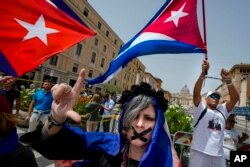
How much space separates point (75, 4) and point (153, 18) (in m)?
31.1

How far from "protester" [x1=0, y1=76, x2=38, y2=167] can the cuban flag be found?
5.69ft

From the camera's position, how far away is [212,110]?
138 inches

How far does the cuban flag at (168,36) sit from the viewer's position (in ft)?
11.8

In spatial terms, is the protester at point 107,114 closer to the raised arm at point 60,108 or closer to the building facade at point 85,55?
the raised arm at point 60,108

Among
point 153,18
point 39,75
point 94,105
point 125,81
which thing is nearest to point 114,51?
point 125,81

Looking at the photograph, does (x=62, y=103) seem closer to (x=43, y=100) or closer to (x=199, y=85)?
(x=199, y=85)

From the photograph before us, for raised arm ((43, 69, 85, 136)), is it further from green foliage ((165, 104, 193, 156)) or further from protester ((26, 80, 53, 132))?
green foliage ((165, 104, 193, 156))

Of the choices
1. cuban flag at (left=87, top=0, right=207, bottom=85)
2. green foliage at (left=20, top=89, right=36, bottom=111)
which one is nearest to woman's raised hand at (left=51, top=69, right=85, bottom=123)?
cuban flag at (left=87, top=0, right=207, bottom=85)

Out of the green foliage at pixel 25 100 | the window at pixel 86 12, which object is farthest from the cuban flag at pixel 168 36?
the window at pixel 86 12

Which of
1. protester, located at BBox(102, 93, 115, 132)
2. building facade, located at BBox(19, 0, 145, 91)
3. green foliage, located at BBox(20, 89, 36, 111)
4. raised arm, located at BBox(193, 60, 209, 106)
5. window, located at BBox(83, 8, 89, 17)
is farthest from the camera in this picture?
window, located at BBox(83, 8, 89, 17)

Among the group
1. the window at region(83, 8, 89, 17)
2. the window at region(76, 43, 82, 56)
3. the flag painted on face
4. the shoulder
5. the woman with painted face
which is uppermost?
the window at region(83, 8, 89, 17)

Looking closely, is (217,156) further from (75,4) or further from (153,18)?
(75,4)

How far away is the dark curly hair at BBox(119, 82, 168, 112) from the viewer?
5.64 feet

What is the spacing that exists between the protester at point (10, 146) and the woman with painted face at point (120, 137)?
337 mm
